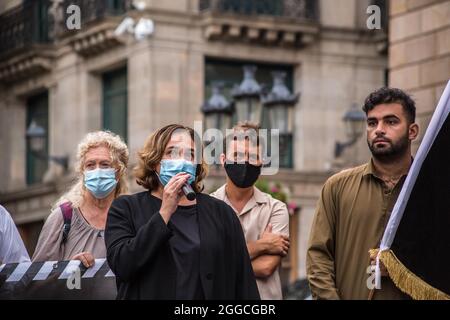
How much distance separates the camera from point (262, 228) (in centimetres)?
968

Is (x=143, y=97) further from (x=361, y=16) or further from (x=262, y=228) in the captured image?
(x=262, y=228)

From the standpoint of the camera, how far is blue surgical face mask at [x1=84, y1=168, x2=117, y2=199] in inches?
378

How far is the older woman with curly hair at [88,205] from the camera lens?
9578 mm

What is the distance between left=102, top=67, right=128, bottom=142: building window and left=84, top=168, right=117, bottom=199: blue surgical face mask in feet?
80.0

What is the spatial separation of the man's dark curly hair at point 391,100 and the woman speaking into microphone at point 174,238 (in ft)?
3.76

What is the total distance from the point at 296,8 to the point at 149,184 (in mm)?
26867

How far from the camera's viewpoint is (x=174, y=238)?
25.2 feet

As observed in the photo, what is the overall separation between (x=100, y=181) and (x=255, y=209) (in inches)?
41.2

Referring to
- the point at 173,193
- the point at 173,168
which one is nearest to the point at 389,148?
the point at 173,168

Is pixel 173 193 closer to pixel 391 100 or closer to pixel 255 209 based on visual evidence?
pixel 391 100

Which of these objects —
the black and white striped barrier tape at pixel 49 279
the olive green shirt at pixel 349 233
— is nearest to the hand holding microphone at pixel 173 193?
the olive green shirt at pixel 349 233

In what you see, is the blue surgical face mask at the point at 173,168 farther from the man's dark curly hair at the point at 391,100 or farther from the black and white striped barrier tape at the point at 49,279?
the black and white striped barrier tape at the point at 49,279

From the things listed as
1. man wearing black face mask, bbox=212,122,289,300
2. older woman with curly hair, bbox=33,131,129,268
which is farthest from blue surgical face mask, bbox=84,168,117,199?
man wearing black face mask, bbox=212,122,289,300
